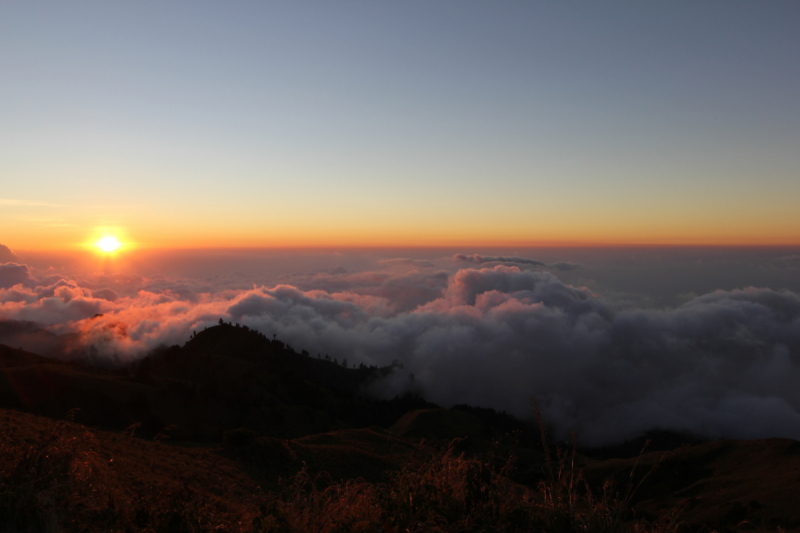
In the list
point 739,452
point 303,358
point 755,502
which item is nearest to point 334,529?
point 755,502

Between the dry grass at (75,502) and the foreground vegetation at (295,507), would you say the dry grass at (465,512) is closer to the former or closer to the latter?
the foreground vegetation at (295,507)

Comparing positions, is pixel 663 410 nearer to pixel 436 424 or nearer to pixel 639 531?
pixel 436 424

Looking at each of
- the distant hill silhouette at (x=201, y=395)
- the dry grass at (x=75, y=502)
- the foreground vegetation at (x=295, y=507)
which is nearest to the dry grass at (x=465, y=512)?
the foreground vegetation at (x=295, y=507)

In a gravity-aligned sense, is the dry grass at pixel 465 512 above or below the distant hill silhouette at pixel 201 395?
above

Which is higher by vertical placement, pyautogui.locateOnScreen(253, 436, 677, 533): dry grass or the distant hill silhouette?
pyautogui.locateOnScreen(253, 436, 677, 533): dry grass

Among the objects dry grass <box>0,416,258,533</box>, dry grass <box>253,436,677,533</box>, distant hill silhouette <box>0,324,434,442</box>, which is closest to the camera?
dry grass <box>253,436,677,533</box>

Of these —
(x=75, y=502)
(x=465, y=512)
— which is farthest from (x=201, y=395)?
(x=465, y=512)

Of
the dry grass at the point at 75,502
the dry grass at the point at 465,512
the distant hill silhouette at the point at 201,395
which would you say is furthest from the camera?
the distant hill silhouette at the point at 201,395

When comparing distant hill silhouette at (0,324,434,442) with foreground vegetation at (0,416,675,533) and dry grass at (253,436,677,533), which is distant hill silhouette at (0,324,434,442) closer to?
foreground vegetation at (0,416,675,533)

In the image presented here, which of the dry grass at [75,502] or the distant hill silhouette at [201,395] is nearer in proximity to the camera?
the dry grass at [75,502]

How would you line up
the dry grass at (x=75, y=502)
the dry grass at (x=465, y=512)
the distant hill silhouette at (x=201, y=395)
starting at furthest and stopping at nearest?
the distant hill silhouette at (x=201, y=395) < the dry grass at (x=75, y=502) < the dry grass at (x=465, y=512)

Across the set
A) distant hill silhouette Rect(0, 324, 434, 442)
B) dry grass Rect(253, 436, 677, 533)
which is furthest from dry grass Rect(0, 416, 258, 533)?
distant hill silhouette Rect(0, 324, 434, 442)

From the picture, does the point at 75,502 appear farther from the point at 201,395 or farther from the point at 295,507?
the point at 201,395

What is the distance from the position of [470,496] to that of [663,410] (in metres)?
197
